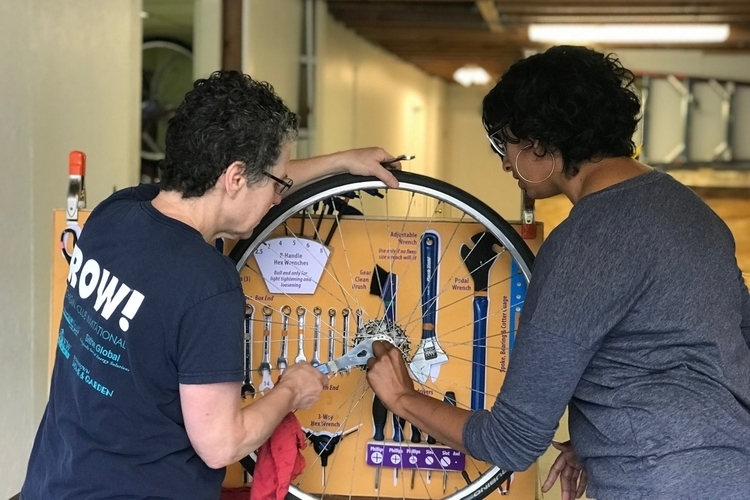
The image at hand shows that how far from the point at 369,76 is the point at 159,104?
1921mm

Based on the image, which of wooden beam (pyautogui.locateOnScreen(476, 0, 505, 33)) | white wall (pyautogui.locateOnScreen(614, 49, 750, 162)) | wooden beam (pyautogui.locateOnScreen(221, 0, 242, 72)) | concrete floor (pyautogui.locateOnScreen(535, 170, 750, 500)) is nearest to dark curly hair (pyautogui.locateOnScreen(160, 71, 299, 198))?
wooden beam (pyautogui.locateOnScreen(221, 0, 242, 72))

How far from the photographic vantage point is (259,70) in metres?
3.37

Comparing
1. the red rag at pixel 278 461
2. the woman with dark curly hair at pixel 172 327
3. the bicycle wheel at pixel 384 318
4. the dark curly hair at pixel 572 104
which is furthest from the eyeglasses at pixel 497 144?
the red rag at pixel 278 461

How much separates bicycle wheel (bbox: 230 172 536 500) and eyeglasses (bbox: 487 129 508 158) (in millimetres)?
150

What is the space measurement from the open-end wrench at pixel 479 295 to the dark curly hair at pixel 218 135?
0.42 metres

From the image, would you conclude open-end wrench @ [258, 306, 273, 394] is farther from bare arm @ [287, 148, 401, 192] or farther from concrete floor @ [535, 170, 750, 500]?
concrete floor @ [535, 170, 750, 500]

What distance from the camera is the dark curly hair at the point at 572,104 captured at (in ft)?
3.53

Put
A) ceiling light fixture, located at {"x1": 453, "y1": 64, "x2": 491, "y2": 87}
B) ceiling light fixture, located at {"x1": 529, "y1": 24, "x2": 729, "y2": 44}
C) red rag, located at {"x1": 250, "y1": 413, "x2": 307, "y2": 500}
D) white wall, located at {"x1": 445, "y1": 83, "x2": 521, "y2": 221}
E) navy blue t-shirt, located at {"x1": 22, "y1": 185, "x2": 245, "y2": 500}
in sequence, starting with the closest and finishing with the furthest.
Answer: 1. navy blue t-shirt, located at {"x1": 22, "y1": 185, "x2": 245, "y2": 500}
2. red rag, located at {"x1": 250, "y1": 413, "x2": 307, "y2": 500}
3. ceiling light fixture, located at {"x1": 529, "y1": 24, "x2": 729, "y2": 44}
4. ceiling light fixture, located at {"x1": 453, "y1": 64, "x2": 491, "y2": 87}
5. white wall, located at {"x1": 445, "y1": 83, "x2": 521, "y2": 221}

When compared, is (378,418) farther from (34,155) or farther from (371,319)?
(34,155)

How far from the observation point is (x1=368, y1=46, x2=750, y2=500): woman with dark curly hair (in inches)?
38.5

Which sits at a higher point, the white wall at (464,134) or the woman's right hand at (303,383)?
the white wall at (464,134)

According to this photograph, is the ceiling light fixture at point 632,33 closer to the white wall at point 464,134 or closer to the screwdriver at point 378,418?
the white wall at point 464,134

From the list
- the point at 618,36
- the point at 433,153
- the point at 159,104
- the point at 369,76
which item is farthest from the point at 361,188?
the point at 433,153

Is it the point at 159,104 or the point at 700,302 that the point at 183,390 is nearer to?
the point at 700,302
